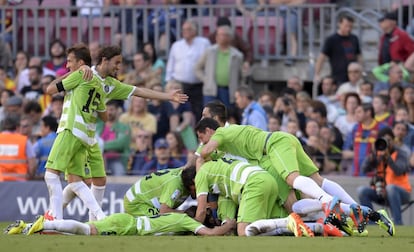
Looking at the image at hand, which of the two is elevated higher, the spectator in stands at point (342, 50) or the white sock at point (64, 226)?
the spectator in stands at point (342, 50)

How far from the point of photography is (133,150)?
22688mm

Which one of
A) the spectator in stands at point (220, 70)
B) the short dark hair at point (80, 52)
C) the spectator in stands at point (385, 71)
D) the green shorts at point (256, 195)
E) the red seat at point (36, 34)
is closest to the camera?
the green shorts at point (256, 195)

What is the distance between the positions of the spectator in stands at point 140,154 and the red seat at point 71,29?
13.4 ft

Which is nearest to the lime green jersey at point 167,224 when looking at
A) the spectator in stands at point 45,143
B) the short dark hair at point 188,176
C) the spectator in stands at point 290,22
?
the short dark hair at point 188,176

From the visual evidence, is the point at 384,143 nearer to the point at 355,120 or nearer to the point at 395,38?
the point at 355,120

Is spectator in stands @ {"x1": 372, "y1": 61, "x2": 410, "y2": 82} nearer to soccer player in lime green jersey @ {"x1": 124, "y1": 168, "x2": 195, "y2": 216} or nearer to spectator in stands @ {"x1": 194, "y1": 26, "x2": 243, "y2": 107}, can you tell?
spectator in stands @ {"x1": 194, "y1": 26, "x2": 243, "y2": 107}

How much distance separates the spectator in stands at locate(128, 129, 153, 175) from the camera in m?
22.1

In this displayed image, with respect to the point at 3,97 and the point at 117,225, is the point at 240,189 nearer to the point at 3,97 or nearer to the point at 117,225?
the point at 117,225

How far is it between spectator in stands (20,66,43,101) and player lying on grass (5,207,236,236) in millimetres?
9224

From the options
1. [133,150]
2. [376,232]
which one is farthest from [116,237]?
[133,150]

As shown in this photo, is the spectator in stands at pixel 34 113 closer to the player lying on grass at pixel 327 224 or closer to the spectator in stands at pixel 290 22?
the spectator in stands at pixel 290 22

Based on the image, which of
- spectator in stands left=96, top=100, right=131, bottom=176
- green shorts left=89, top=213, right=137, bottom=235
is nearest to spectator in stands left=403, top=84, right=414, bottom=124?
spectator in stands left=96, top=100, right=131, bottom=176

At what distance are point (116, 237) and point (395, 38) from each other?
35.0 feet

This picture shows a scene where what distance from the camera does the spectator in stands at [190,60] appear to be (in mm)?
24531
